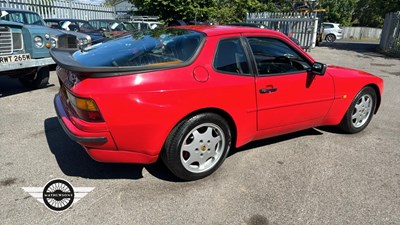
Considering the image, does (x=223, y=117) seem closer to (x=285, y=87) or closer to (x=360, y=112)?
(x=285, y=87)

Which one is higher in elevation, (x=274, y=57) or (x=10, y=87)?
(x=274, y=57)

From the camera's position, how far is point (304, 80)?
3699mm

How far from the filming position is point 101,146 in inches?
108

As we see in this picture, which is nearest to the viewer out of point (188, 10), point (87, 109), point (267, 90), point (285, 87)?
point (87, 109)

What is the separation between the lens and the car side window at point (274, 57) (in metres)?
3.43

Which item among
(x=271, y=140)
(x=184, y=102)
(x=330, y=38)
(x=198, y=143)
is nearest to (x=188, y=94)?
(x=184, y=102)

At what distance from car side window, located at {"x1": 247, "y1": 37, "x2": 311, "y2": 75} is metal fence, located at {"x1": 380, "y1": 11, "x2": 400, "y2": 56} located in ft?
48.4

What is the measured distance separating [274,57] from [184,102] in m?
1.36

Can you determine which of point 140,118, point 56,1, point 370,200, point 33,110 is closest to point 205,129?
point 140,118

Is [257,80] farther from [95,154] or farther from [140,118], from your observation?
[95,154]

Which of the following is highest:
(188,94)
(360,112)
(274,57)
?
(274,57)

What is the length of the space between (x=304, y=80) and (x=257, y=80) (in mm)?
730

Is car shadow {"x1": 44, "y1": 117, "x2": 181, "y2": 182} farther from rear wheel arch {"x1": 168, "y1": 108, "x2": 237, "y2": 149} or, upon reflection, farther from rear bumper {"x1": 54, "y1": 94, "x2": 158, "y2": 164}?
rear wheel arch {"x1": 168, "y1": 108, "x2": 237, "y2": 149}

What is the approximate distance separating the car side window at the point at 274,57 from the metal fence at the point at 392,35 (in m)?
14.8
